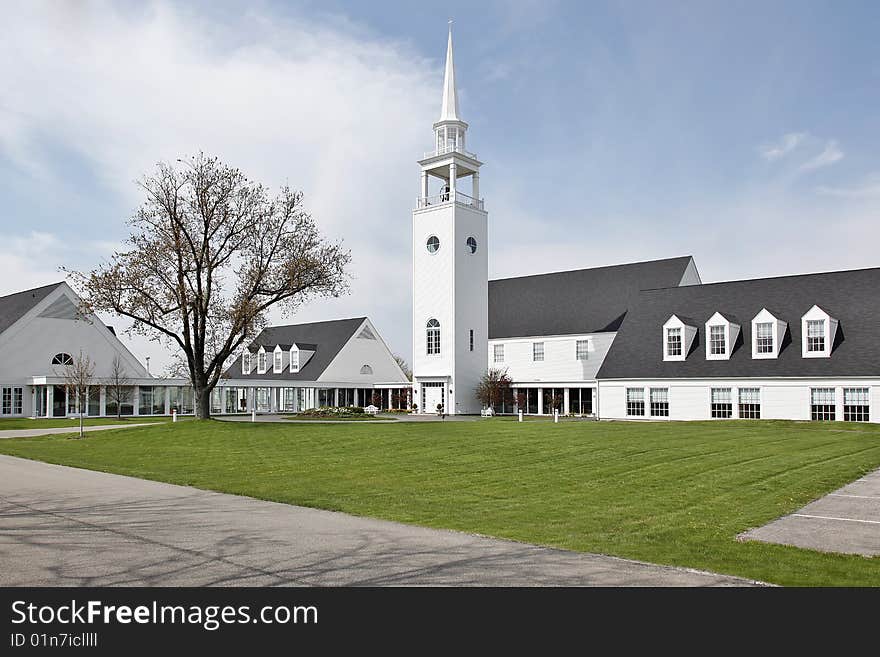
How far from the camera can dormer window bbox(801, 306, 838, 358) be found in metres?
35.9

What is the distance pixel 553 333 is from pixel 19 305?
35.1 metres

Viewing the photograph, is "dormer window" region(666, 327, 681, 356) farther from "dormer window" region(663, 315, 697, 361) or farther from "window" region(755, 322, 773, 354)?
"window" region(755, 322, 773, 354)

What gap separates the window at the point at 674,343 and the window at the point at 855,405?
8308 mm

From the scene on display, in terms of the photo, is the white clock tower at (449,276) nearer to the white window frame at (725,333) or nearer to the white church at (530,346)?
the white church at (530,346)

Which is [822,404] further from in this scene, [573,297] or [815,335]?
[573,297]

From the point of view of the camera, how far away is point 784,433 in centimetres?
2655

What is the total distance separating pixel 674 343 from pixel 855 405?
9086mm

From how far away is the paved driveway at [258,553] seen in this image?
705 cm

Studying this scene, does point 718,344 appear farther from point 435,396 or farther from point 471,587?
point 471,587

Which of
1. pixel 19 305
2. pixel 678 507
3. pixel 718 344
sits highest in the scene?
pixel 19 305

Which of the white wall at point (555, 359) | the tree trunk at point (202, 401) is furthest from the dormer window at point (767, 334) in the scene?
the tree trunk at point (202, 401)

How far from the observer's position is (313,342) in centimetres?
6406

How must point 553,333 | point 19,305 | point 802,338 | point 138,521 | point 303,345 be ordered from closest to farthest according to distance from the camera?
point 138,521 < point 802,338 < point 19,305 < point 553,333 < point 303,345
